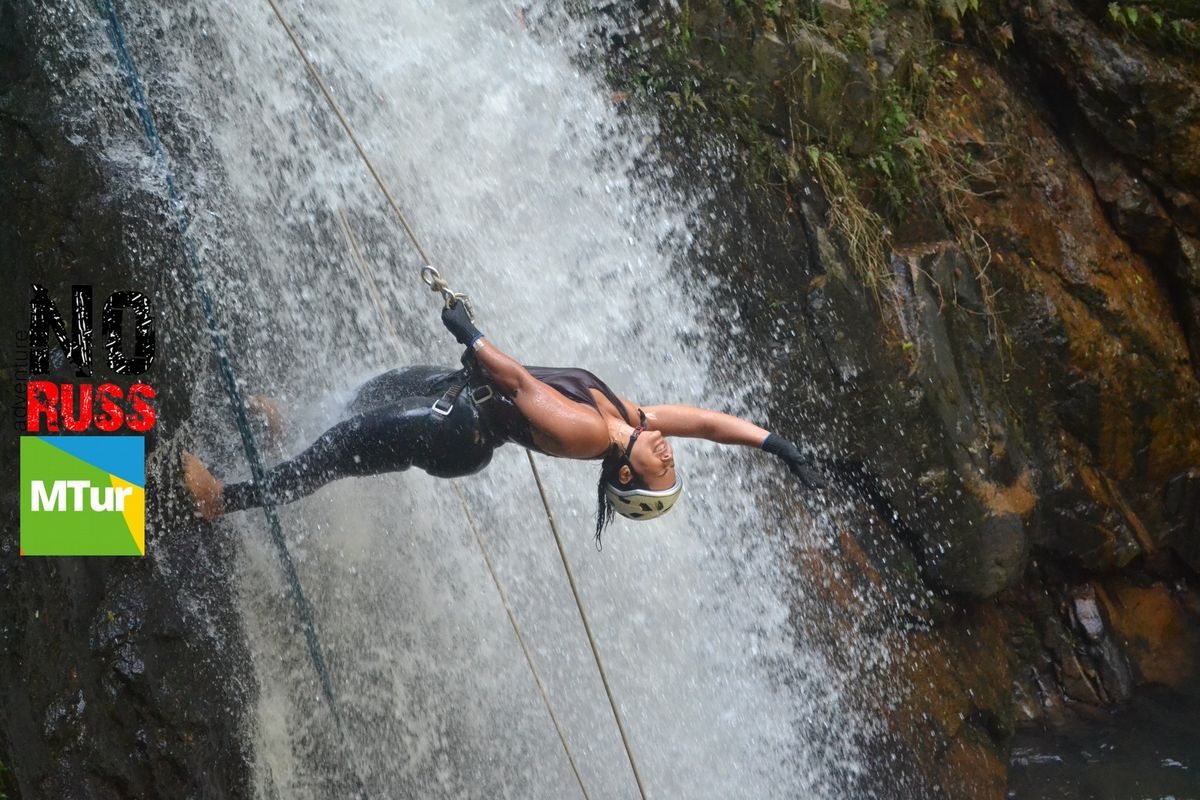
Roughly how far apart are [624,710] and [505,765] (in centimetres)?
73

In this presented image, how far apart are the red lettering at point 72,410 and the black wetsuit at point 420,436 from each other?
0.67m

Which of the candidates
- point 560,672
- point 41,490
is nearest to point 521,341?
point 560,672

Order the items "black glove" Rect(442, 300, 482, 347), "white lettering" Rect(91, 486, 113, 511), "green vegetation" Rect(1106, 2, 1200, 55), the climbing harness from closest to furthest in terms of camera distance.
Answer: "black glove" Rect(442, 300, 482, 347), the climbing harness, "white lettering" Rect(91, 486, 113, 511), "green vegetation" Rect(1106, 2, 1200, 55)

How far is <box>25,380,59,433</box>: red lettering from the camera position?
4.07 m

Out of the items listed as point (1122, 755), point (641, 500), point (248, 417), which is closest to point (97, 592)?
point (248, 417)

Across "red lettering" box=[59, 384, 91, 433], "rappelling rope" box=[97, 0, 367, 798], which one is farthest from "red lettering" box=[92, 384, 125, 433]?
"rappelling rope" box=[97, 0, 367, 798]

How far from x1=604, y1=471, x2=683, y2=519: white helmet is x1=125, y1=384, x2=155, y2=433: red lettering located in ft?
5.90

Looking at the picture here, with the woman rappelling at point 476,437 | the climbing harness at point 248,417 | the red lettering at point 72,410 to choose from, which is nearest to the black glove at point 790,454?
the woman rappelling at point 476,437

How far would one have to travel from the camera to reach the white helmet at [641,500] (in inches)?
156

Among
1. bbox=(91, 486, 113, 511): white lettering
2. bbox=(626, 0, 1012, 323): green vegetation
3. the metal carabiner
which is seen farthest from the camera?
bbox=(626, 0, 1012, 323): green vegetation

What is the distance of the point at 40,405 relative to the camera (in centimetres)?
410

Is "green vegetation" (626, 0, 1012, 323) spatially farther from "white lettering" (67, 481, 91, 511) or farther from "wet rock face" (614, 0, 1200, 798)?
"white lettering" (67, 481, 91, 511)

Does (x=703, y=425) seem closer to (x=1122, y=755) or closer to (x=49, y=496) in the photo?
(x=49, y=496)

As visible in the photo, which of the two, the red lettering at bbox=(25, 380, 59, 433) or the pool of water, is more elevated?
the red lettering at bbox=(25, 380, 59, 433)
